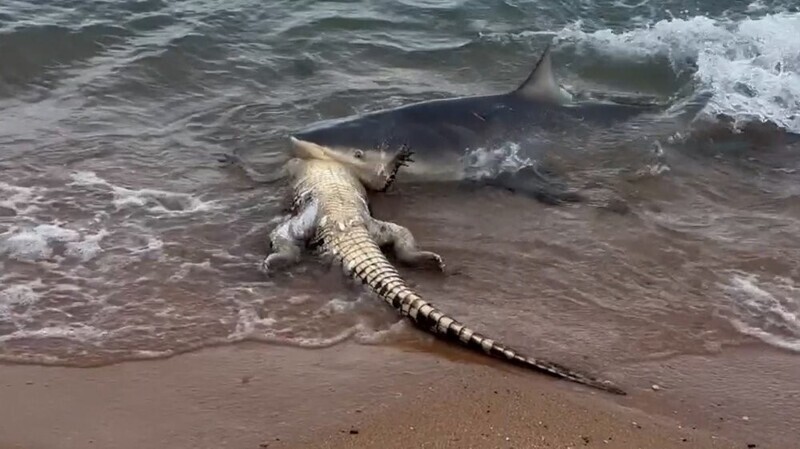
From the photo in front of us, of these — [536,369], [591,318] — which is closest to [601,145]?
[591,318]

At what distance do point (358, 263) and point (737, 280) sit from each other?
2.43 m

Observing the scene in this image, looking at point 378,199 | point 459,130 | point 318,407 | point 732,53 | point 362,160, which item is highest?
point 732,53

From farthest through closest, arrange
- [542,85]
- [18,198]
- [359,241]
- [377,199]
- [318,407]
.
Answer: [542,85] → [377,199] → [18,198] → [359,241] → [318,407]

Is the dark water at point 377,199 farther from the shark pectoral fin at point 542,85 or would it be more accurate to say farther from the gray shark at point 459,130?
the shark pectoral fin at point 542,85

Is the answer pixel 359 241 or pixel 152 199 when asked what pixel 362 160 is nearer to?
pixel 359 241

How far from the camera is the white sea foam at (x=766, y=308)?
16.8 feet

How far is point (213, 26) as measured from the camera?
11.0 metres

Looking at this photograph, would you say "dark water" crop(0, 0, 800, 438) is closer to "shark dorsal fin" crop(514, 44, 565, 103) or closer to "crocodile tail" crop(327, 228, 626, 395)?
"crocodile tail" crop(327, 228, 626, 395)

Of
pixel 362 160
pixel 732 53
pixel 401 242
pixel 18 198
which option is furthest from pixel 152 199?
pixel 732 53

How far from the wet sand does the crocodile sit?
0.53 feet

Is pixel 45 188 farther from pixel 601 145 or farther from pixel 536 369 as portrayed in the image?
pixel 601 145

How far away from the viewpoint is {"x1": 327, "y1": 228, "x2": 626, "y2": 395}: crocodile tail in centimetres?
464

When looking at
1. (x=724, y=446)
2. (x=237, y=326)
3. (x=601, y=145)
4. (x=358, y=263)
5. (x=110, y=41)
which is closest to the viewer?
(x=724, y=446)

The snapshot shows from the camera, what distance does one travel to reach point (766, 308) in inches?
212
